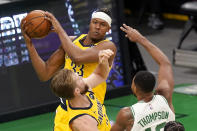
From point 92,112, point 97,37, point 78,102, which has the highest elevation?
point 97,37

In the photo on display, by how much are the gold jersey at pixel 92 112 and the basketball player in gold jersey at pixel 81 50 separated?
0.96 ft

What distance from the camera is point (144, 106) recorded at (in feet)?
16.9

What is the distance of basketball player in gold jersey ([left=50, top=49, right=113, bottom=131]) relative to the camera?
5047 millimetres

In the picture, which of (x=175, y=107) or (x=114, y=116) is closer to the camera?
(x=114, y=116)

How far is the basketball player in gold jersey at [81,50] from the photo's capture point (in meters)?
5.95

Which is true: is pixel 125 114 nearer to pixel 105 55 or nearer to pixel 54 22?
pixel 105 55

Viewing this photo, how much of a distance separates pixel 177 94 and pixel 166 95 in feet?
15.8

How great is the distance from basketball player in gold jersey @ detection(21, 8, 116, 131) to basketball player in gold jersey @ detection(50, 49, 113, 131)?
1.36 ft

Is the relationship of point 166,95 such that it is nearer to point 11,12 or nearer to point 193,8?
point 11,12

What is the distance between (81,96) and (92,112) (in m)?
0.20

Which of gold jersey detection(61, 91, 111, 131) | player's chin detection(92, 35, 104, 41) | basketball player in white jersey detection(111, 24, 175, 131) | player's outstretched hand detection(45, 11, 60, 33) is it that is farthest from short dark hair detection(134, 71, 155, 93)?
player's outstretched hand detection(45, 11, 60, 33)

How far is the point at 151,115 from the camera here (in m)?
5.13

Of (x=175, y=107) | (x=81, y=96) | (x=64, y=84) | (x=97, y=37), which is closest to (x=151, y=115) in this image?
(x=81, y=96)

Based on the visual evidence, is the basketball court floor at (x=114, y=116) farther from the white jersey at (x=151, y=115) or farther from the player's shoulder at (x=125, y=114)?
the player's shoulder at (x=125, y=114)
